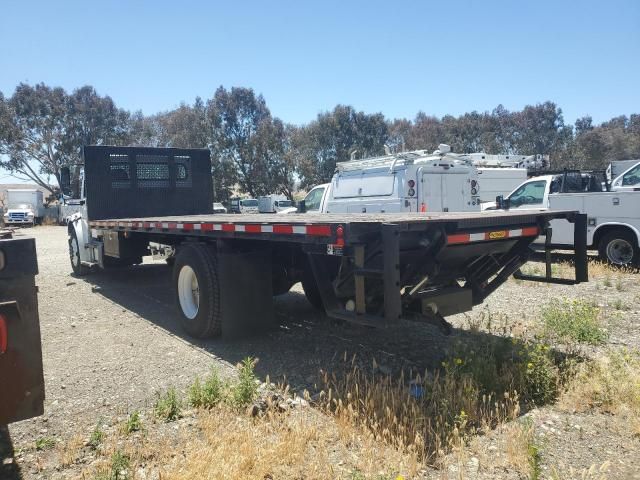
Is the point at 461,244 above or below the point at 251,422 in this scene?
above

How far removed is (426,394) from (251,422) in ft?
4.60

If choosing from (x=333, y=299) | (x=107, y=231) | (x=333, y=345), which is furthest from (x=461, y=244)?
(x=107, y=231)

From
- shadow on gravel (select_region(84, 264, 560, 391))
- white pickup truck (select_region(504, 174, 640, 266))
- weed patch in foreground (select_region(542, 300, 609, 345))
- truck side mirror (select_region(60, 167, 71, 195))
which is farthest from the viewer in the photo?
truck side mirror (select_region(60, 167, 71, 195))

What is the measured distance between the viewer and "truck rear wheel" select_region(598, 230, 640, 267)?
10.2m

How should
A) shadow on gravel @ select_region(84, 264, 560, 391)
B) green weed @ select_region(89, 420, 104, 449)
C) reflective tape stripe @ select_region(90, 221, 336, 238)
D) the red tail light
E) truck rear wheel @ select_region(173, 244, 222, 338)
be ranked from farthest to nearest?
1. truck rear wheel @ select_region(173, 244, 222, 338)
2. shadow on gravel @ select_region(84, 264, 560, 391)
3. reflective tape stripe @ select_region(90, 221, 336, 238)
4. green weed @ select_region(89, 420, 104, 449)
5. the red tail light

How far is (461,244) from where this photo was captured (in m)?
4.48

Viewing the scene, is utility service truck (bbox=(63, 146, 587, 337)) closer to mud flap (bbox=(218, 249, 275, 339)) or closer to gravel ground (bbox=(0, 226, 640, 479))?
mud flap (bbox=(218, 249, 275, 339))

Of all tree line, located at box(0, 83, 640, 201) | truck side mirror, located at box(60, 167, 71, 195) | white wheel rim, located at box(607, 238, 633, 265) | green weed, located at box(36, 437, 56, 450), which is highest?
tree line, located at box(0, 83, 640, 201)

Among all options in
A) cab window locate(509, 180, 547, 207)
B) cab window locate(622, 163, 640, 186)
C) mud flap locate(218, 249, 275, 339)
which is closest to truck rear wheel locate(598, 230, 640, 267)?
cab window locate(622, 163, 640, 186)

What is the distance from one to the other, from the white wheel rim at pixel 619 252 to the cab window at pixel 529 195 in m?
1.99

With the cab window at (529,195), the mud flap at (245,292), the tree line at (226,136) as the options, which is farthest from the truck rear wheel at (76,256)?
the tree line at (226,136)

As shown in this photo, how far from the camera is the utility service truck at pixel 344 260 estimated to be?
4.11m

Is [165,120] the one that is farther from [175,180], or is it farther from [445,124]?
[175,180]

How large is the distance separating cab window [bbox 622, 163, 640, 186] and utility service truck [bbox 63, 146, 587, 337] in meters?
6.74
